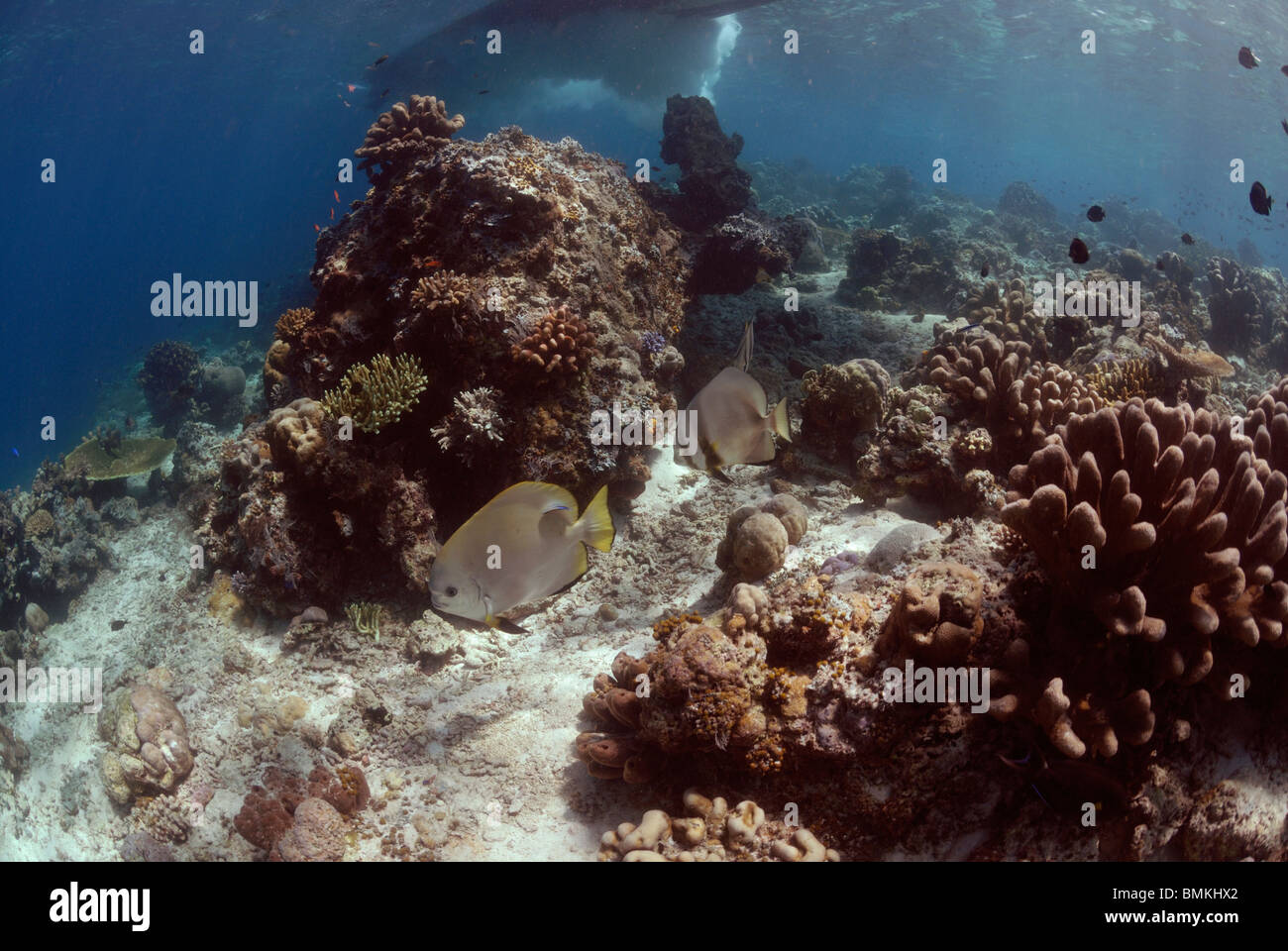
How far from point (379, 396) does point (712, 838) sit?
510 centimetres

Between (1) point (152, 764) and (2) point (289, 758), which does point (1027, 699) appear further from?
(1) point (152, 764)

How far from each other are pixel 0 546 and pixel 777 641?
1385 centimetres

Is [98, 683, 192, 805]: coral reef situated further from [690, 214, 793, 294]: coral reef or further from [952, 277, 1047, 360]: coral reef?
[952, 277, 1047, 360]: coral reef

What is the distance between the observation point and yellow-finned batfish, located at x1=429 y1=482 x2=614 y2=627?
2652 millimetres

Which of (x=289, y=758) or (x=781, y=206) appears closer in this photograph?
(x=289, y=758)

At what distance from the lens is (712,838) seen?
10.8 ft

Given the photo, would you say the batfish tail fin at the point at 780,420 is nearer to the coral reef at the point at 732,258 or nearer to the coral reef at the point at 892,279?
the coral reef at the point at 732,258

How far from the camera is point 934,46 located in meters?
44.4

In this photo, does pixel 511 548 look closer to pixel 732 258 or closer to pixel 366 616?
pixel 366 616

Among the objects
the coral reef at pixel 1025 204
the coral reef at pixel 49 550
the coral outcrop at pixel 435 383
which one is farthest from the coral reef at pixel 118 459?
the coral reef at pixel 1025 204

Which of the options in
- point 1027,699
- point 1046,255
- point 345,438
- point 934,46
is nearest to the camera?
point 1027,699

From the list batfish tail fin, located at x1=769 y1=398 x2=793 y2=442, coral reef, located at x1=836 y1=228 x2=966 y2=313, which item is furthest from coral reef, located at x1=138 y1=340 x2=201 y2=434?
batfish tail fin, located at x1=769 y1=398 x2=793 y2=442

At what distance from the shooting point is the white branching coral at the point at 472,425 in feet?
19.0

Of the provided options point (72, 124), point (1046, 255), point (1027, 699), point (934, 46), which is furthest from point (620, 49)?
point (72, 124)
